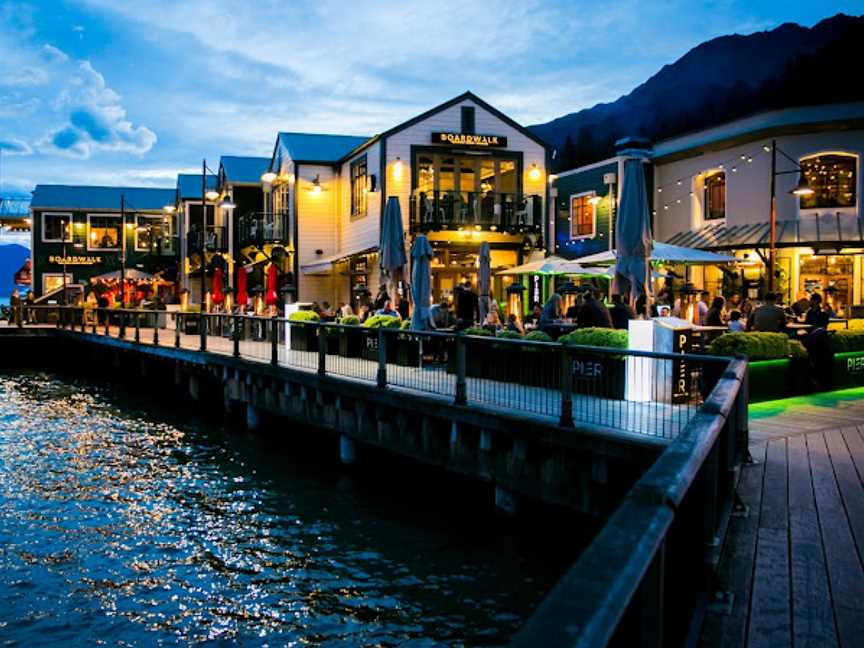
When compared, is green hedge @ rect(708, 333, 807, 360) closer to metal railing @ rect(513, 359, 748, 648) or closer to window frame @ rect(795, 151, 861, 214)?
metal railing @ rect(513, 359, 748, 648)

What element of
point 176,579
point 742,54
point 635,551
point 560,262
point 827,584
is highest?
point 742,54

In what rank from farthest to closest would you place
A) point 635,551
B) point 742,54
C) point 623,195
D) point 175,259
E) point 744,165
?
point 742,54
point 175,259
point 744,165
point 623,195
point 635,551

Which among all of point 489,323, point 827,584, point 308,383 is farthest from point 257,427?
point 827,584

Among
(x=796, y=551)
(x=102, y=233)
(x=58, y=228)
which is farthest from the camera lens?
(x=102, y=233)

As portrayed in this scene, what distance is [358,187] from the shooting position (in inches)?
1325

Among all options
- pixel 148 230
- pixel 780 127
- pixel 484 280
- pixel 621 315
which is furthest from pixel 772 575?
pixel 148 230

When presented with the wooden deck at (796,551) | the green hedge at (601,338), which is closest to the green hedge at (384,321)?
the green hedge at (601,338)

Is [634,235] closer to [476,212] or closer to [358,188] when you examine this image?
[476,212]

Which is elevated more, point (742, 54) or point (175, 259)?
point (742, 54)

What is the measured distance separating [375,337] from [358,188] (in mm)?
17686

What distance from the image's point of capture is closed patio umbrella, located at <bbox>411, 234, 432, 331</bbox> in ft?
56.1

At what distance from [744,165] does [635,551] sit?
29.2 metres

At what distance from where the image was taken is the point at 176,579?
9.62 metres

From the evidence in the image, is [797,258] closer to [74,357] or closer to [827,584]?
[827,584]
